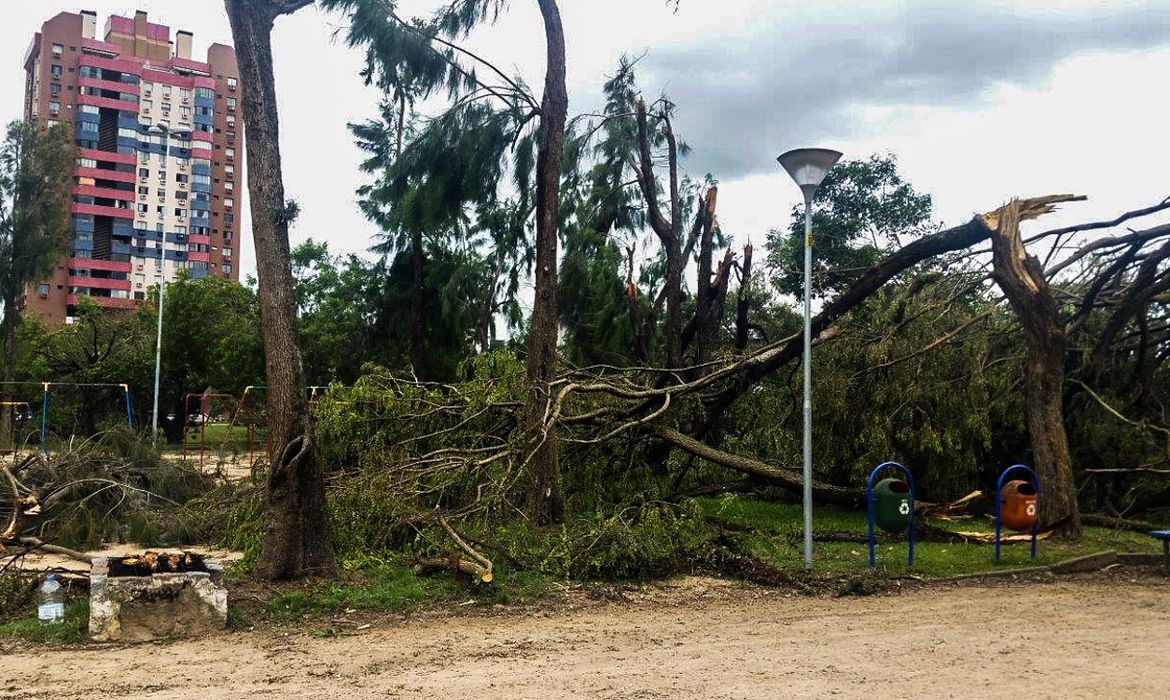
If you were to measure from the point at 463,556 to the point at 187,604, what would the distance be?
7.63ft

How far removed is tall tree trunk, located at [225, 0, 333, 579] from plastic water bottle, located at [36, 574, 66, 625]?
1414 mm

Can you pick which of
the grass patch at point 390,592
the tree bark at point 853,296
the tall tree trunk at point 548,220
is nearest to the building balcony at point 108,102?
the tree bark at point 853,296

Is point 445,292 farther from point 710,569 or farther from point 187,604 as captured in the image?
point 187,604

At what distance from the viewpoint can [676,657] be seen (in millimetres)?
5672

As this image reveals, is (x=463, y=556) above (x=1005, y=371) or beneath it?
beneath

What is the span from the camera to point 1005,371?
12859 millimetres

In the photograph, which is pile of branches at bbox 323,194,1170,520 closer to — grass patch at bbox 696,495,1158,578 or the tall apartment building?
grass patch at bbox 696,495,1158,578

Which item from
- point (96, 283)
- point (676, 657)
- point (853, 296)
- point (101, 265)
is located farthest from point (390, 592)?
point (101, 265)

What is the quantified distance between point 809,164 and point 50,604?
275 inches

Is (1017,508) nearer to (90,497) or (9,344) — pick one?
(90,497)

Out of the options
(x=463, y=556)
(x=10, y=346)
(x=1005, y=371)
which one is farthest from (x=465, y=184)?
(x=10, y=346)

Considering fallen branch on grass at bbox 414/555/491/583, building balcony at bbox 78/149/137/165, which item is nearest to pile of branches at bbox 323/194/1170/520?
fallen branch on grass at bbox 414/555/491/583

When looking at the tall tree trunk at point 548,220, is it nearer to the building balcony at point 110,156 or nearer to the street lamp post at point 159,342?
the street lamp post at point 159,342

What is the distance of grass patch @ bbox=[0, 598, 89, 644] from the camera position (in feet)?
19.3
